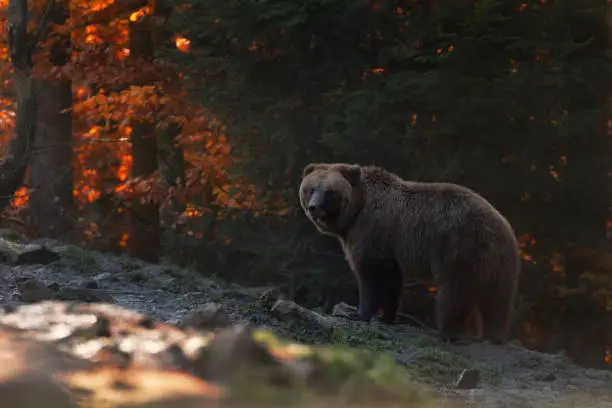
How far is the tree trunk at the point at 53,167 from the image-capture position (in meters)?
16.4

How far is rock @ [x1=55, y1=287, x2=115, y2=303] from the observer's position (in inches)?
266

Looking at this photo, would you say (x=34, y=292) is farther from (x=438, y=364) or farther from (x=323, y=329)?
(x=438, y=364)

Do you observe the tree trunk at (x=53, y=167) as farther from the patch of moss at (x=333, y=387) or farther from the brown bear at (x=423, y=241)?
the patch of moss at (x=333, y=387)

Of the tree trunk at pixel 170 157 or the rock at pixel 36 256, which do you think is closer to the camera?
the rock at pixel 36 256

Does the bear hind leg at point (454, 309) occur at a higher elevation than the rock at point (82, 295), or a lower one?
lower

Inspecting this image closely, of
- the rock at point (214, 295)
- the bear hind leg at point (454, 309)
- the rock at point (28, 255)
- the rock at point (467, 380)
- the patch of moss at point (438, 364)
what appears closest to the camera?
the rock at point (467, 380)

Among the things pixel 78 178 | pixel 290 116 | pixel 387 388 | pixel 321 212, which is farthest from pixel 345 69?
pixel 78 178

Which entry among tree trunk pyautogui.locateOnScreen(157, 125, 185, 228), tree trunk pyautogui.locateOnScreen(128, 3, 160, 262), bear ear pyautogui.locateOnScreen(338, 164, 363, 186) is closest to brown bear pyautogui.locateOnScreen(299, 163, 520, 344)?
bear ear pyautogui.locateOnScreen(338, 164, 363, 186)

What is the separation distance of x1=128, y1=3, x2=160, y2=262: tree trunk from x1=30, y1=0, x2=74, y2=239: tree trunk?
1.31 meters

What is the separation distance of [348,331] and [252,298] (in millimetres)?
1376

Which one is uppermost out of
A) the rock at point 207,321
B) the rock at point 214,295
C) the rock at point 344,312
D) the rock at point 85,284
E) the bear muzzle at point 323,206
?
the bear muzzle at point 323,206

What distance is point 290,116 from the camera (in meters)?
11.3

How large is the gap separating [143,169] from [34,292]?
30.8 feet

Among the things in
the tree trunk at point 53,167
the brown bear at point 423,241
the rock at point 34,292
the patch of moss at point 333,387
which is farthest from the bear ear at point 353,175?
the tree trunk at point 53,167
